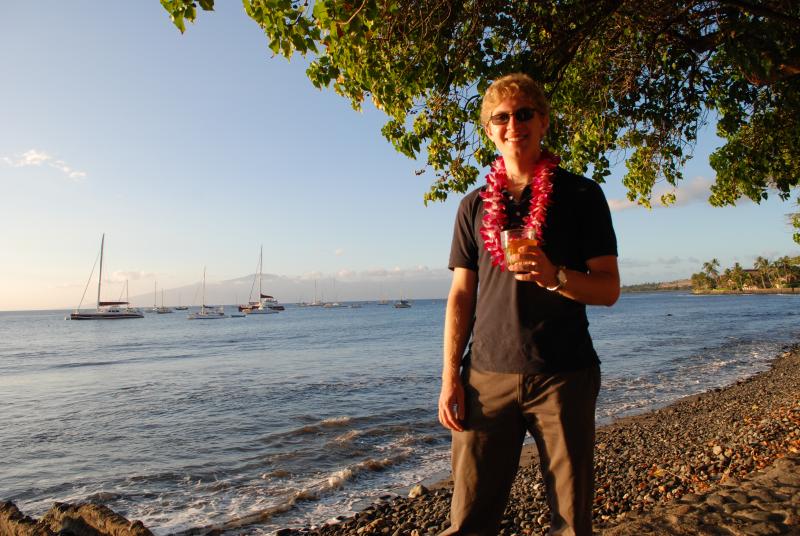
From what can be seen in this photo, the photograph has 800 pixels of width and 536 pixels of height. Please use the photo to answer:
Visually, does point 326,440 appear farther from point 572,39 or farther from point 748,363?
point 748,363

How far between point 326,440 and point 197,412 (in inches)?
232

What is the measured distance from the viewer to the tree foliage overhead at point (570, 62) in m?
4.82

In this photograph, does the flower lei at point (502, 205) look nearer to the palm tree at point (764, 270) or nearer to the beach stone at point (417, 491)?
the beach stone at point (417, 491)

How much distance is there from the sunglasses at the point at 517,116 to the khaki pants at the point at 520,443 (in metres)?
1.15

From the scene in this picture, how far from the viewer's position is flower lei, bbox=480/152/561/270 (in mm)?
2203

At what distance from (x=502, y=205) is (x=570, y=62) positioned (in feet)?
17.4

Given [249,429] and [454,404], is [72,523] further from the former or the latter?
[249,429]

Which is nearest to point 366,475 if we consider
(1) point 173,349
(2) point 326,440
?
(2) point 326,440

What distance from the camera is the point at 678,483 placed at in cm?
606

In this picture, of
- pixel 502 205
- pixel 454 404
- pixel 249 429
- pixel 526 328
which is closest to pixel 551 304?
pixel 526 328

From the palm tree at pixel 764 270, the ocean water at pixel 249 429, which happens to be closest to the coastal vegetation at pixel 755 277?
the palm tree at pixel 764 270

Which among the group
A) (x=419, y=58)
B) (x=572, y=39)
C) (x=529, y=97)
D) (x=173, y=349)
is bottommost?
(x=173, y=349)

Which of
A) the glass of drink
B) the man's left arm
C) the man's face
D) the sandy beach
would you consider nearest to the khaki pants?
the man's left arm

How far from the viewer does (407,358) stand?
89.8ft
